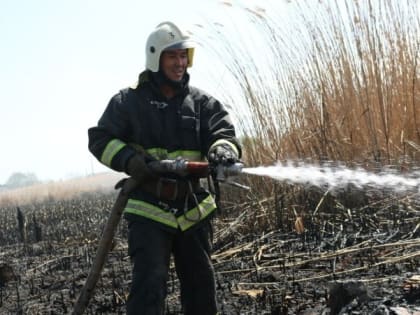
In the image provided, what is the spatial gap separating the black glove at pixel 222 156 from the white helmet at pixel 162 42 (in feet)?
1.92

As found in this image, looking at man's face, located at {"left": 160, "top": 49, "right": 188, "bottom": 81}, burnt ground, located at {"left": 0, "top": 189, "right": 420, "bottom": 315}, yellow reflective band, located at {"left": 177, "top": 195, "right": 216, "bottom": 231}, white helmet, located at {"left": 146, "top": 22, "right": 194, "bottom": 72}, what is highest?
white helmet, located at {"left": 146, "top": 22, "right": 194, "bottom": 72}

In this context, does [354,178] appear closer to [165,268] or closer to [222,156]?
[222,156]

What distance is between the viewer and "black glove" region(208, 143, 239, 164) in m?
3.11

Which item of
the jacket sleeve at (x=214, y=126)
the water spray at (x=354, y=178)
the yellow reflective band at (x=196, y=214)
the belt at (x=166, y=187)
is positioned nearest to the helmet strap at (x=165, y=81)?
the jacket sleeve at (x=214, y=126)

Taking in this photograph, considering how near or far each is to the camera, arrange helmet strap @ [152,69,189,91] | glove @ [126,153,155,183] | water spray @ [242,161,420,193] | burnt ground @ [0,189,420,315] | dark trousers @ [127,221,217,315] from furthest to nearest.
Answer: water spray @ [242,161,420,193] → burnt ground @ [0,189,420,315] → helmet strap @ [152,69,189,91] → glove @ [126,153,155,183] → dark trousers @ [127,221,217,315]

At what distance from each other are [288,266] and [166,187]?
1.64 meters

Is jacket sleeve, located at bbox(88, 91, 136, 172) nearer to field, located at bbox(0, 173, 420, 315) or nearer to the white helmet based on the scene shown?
the white helmet

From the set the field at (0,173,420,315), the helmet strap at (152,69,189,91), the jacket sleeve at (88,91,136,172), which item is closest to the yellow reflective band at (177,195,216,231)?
the jacket sleeve at (88,91,136,172)

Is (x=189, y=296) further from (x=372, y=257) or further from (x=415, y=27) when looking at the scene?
(x=415, y=27)

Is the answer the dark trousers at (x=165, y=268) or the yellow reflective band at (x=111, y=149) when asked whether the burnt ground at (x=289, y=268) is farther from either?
the yellow reflective band at (x=111, y=149)

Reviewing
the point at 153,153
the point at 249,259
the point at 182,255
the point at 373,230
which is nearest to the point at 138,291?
the point at 182,255

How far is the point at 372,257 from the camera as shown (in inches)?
171

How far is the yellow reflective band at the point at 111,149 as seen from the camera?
3.29 metres

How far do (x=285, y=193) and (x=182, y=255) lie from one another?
8.63 ft
